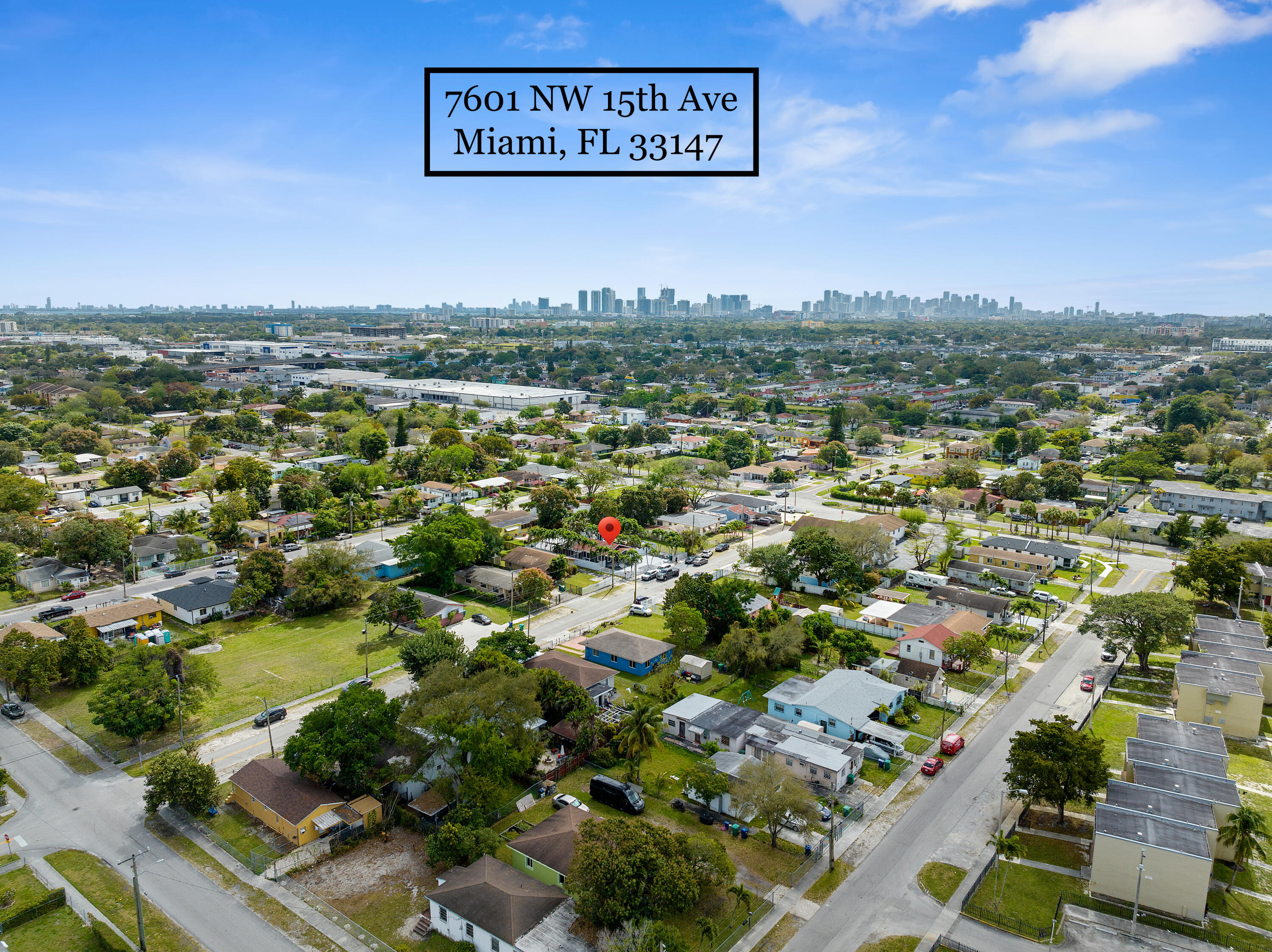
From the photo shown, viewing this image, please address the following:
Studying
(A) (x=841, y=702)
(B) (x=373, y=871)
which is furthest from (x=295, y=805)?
(A) (x=841, y=702)

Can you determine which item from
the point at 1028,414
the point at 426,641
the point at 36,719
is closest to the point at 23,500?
the point at 36,719

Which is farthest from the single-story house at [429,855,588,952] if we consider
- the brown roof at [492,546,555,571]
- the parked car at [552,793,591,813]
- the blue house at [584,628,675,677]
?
the brown roof at [492,546,555,571]

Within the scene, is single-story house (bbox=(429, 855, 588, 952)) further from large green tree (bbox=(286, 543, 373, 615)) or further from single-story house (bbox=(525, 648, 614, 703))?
large green tree (bbox=(286, 543, 373, 615))

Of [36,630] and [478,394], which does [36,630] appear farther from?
[478,394]

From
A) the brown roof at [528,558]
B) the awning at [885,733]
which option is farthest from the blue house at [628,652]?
the brown roof at [528,558]

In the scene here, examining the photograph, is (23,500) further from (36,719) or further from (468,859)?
(468,859)
